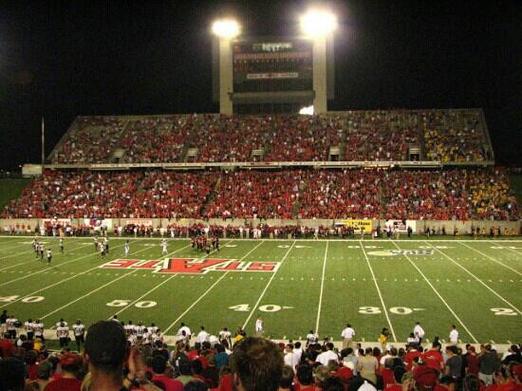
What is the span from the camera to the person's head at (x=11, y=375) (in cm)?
299

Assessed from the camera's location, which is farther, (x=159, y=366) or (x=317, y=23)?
(x=317, y=23)

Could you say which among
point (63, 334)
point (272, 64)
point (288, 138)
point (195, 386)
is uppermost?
point (272, 64)

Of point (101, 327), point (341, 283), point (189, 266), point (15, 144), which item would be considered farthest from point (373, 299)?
point (15, 144)

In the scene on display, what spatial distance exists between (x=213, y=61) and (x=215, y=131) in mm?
6473

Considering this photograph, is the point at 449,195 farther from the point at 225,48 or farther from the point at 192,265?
the point at 225,48

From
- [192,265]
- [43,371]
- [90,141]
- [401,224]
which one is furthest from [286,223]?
[43,371]

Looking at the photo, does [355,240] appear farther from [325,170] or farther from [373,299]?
→ [373,299]

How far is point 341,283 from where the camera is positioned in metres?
21.2

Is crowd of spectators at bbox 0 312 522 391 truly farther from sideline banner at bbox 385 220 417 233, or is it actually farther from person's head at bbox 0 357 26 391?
sideline banner at bbox 385 220 417 233

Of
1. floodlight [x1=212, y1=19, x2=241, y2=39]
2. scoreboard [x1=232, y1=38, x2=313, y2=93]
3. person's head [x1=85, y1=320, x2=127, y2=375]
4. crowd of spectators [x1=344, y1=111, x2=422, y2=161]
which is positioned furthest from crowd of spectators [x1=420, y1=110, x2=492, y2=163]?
person's head [x1=85, y1=320, x2=127, y2=375]

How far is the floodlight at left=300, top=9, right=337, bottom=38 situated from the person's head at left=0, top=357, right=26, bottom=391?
50242 millimetres

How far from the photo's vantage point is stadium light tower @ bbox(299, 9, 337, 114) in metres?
50.3

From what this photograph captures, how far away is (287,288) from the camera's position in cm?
2038

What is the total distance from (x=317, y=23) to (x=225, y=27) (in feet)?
27.3
